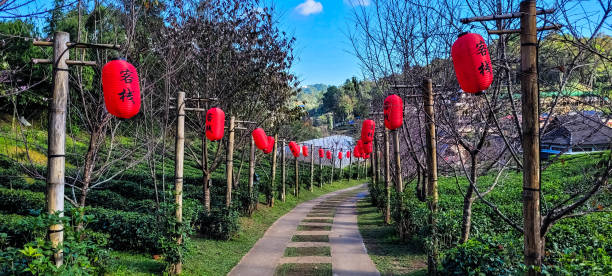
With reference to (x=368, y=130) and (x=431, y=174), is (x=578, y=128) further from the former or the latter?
(x=368, y=130)

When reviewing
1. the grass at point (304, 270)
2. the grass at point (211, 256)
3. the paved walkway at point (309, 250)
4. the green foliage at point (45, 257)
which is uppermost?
the green foliage at point (45, 257)

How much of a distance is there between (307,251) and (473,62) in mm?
6086

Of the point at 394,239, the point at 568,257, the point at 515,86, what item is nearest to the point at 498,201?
the point at 394,239

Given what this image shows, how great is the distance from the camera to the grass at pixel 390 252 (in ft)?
23.1

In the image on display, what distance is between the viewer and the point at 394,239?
947 cm

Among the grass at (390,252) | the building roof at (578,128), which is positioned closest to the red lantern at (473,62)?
Result: the building roof at (578,128)

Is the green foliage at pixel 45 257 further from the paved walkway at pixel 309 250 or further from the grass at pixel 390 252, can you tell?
the grass at pixel 390 252

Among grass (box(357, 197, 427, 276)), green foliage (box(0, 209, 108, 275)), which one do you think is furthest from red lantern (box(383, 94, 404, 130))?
green foliage (box(0, 209, 108, 275))

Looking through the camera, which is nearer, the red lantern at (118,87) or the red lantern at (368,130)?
the red lantern at (118,87)

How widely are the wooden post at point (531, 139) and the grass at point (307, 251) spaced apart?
516cm

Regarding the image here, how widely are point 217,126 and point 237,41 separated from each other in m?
4.76

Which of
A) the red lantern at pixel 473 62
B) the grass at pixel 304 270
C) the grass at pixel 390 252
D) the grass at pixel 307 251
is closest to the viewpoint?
the red lantern at pixel 473 62

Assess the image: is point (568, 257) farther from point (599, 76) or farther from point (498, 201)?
point (498, 201)

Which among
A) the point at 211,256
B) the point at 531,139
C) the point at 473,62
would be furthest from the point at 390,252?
the point at 473,62
